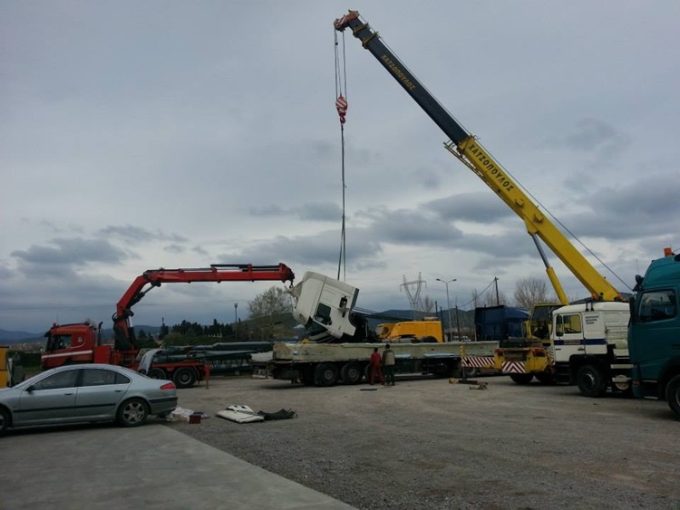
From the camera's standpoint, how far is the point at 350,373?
75.8ft

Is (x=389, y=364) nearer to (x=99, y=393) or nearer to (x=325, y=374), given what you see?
(x=325, y=374)

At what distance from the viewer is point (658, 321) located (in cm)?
1268

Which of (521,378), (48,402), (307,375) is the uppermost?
(48,402)

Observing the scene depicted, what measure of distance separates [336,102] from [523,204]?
8140mm

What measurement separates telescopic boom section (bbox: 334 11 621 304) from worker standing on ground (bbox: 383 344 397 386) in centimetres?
690

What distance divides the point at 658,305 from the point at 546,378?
31.6 feet

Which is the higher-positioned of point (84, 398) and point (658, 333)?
point (658, 333)

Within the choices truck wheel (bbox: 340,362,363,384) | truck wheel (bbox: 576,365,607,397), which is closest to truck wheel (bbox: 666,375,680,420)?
truck wheel (bbox: 576,365,607,397)

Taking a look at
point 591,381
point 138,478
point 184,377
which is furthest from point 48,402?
point 591,381

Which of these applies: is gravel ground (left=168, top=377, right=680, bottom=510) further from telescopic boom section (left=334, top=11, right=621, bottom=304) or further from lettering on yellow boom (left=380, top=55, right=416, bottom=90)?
lettering on yellow boom (left=380, top=55, right=416, bottom=90)

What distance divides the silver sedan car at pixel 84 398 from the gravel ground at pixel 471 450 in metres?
0.87

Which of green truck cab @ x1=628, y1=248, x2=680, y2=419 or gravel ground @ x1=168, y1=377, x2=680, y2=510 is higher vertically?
green truck cab @ x1=628, y1=248, x2=680, y2=419

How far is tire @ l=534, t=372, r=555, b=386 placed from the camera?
69.6ft

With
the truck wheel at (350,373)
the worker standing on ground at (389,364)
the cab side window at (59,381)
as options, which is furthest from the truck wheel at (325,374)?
the cab side window at (59,381)
